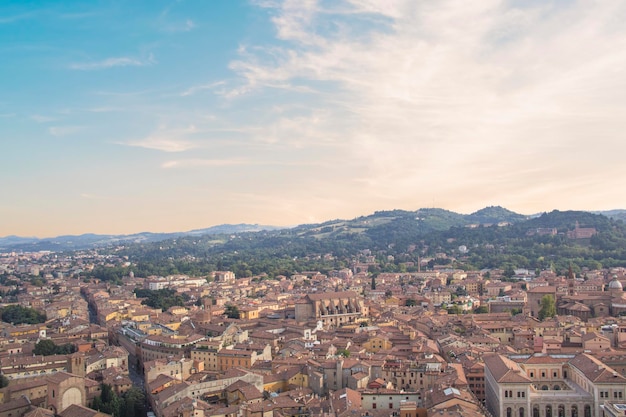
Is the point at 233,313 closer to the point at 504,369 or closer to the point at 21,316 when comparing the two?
the point at 21,316

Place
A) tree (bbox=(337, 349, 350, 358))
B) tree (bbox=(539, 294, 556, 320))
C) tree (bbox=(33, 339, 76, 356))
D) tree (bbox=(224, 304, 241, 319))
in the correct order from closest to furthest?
1. tree (bbox=(337, 349, 350, 358))
2. tree (bbox=(33, 339, 76, 356))
3. tree (bbox=(539, 294, 556, 320))
4. tree (bbox=(224, 304, 241, 319))

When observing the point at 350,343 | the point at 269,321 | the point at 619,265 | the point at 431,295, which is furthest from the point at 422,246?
the point at 350,343

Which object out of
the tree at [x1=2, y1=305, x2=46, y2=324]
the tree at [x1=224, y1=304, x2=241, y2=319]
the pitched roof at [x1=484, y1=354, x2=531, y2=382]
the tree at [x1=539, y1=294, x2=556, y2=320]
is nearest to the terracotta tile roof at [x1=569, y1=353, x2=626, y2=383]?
the pitched roof at [x1=484, y1=354, x2=531, y2=382]

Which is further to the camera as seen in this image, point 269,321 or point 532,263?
point 532,263

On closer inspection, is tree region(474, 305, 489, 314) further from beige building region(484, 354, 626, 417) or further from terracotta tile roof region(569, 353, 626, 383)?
beige building region(484, 354, 626, 417)

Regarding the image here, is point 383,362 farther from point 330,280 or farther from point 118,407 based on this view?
point 330,280

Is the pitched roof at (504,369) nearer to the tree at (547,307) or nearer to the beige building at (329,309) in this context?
the beige building at (329,309)

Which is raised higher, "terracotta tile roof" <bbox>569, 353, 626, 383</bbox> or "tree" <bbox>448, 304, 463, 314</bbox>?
"terracotta tile roof" <bbox>569, 353, 626, 383</bbox>

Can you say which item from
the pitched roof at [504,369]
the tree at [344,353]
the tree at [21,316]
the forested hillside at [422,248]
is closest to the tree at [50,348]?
the tree at [21,316]

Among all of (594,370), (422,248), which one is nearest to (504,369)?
(594,370)
